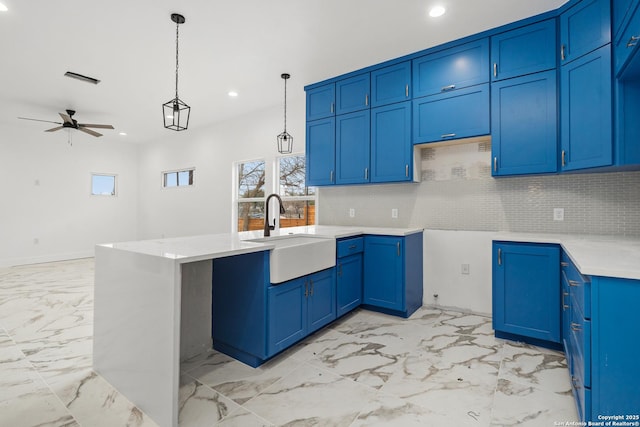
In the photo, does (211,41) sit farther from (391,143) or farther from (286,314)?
(286,314)

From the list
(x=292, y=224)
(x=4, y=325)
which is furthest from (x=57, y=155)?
(x=292, y=224)

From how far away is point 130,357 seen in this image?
5.74 ft

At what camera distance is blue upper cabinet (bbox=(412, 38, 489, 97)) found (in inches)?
114

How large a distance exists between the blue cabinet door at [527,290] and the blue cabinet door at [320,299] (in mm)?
1334

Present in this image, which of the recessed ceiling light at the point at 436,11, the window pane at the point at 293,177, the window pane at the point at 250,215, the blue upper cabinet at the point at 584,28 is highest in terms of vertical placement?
the recessed ceiling light at the point at 436,11

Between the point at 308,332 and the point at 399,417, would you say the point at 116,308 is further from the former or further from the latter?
the point at 399,417

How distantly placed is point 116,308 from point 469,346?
8.21 feet

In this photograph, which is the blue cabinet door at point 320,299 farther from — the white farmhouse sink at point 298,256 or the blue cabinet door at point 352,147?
the blue cabinet door at point 352,147

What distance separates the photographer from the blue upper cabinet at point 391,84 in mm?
3310

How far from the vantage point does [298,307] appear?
2.32m

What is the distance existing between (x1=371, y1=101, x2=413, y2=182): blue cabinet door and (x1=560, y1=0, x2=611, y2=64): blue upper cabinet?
1316 millimetres

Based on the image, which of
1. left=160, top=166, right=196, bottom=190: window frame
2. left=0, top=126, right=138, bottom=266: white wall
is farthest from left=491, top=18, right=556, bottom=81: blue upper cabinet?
left=0, top=126, right=138, bottom=266: white wall

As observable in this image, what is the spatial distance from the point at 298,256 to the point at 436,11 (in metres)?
2.33

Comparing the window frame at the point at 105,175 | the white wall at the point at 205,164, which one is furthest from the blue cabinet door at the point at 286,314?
the window frame at the point at 105,175
